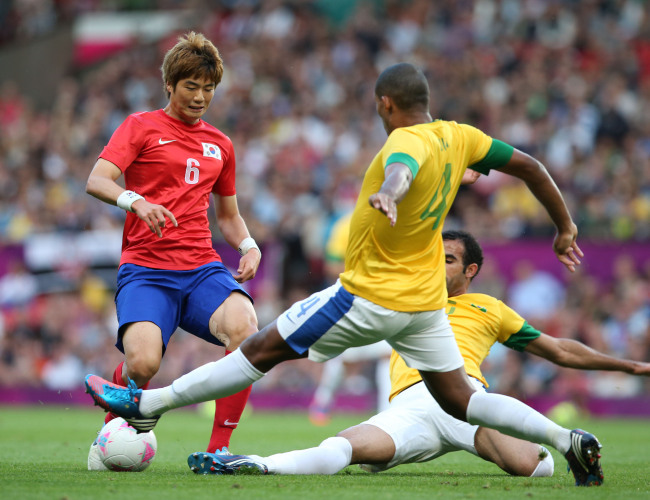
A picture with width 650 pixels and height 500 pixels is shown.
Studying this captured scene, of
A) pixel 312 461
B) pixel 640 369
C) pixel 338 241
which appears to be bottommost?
pixel 312 461

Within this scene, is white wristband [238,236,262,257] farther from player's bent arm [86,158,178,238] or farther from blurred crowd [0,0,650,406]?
blurred crowd [0,0,650,406]

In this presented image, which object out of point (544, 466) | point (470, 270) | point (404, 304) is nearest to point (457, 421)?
point (544, 466)

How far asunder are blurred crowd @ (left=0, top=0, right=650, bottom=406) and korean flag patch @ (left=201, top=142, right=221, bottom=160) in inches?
316

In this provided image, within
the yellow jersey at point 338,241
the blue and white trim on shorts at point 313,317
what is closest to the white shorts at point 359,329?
the blue and white trim on shorts at point 313,317

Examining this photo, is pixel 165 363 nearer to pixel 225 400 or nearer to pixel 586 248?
pixel 586 248

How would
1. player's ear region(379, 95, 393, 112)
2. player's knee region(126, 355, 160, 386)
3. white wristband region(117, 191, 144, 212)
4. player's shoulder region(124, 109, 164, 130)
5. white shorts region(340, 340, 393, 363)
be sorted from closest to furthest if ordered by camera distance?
player's ear region(379, 95, 393, 112) < white wristband region(117, 191, 144, 212) < player's knee region(126, 355, 160, 386) < player's shoulder region(124, 109, 164, 130) < white shorts region(340, 340, 393, 363)

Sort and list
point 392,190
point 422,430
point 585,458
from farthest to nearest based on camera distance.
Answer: point 422,430 → point 585,458 → point 392,190

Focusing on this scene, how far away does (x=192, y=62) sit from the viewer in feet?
20.9

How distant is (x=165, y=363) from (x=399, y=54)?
7.41 meters

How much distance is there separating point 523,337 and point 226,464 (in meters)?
2.03

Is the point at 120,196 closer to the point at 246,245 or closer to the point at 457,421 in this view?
the point at 246,245

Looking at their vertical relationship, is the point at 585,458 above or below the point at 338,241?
below

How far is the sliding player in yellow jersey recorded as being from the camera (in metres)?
5.94

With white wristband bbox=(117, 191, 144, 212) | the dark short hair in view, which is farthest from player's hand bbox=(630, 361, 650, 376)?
the dark short hair
